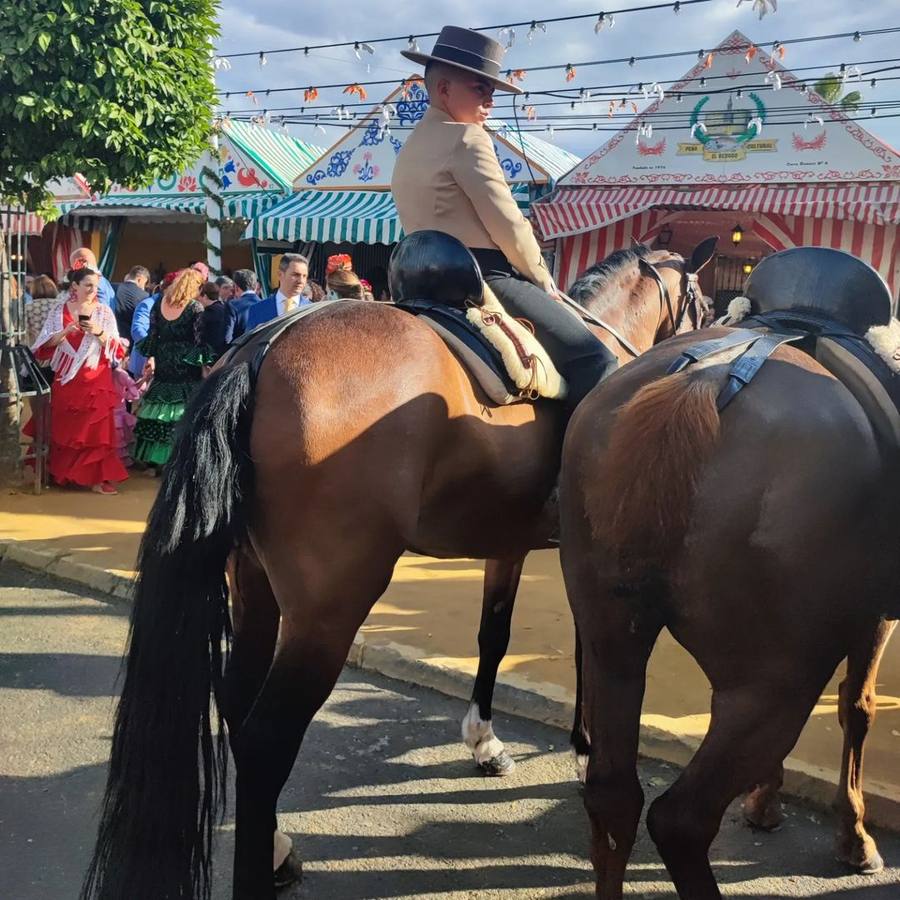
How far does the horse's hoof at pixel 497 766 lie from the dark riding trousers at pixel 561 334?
1511 mm

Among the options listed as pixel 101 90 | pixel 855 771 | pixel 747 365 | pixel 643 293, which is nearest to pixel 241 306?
pixel 101 90

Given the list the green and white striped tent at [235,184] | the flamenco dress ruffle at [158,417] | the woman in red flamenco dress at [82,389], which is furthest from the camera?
the green and white striped tent at [235,184]

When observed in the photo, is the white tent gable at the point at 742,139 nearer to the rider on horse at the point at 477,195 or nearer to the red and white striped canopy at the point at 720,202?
the red and white striped canopy at the point at 720,202

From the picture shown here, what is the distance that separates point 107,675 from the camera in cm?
437

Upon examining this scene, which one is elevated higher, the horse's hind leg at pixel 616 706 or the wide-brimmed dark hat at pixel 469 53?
the wide-brimmed dark hat at pixel 469 53

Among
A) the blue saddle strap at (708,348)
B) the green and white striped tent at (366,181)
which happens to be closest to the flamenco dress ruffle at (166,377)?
the green and white striped tent at (366,181)

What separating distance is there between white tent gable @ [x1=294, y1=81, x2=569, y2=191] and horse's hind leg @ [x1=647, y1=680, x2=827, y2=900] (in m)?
10.9

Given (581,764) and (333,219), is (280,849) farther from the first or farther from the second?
(333,219)

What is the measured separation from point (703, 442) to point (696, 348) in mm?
320

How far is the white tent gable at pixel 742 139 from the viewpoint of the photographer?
32.6ft

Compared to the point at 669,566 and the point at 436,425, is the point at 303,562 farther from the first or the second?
the point at 669,566

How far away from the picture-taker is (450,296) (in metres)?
2.97

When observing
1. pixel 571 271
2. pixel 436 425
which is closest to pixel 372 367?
pixel 436 425

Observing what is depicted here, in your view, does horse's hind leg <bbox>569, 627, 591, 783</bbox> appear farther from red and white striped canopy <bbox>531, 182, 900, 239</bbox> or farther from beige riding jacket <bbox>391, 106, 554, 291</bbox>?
red and white striped canopy <bbox>531, 182, 900, 239</bbox>
